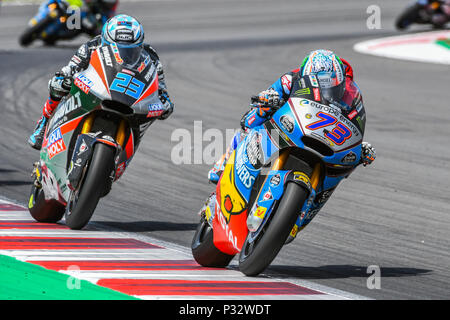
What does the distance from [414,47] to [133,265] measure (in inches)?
639

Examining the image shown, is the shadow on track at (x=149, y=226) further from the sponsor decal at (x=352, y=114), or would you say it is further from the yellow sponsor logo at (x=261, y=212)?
the sponsor decal at (x=352, y=114)

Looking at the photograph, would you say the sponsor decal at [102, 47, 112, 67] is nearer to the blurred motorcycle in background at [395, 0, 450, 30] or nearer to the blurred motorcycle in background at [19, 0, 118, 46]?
the blurred motorcycle in background at [19, 0, 118, 46]

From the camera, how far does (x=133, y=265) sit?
7.02m

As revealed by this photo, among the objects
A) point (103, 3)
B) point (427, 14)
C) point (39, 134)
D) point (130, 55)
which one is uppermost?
point (130, 55)

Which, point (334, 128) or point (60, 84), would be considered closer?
point (334, 128)

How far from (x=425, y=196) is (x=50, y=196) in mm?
4018

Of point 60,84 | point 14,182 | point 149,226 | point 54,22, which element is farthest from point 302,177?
point 54,22

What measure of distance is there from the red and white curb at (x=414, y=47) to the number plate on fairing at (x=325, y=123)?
47.1 feet

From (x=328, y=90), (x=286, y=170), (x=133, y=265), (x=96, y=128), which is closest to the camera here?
(x=286, y=170)

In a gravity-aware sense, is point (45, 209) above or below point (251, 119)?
below

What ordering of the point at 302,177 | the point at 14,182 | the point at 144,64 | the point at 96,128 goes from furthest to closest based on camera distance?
the point at 14,182 < the point at 144,64 < the point at 96,128 < the point at 302,177

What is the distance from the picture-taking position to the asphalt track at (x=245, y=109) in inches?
306

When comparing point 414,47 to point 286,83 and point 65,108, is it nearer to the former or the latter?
point 65,108
